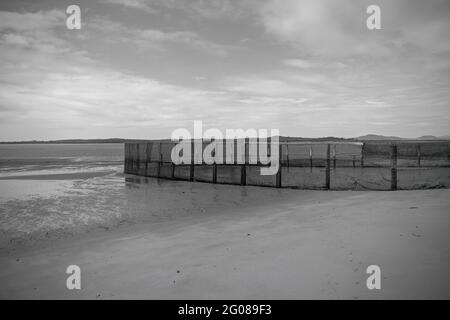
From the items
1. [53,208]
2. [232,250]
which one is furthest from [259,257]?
[53,208]

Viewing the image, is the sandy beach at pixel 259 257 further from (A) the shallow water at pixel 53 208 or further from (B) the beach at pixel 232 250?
(A) the shallow water at pixel 53 208

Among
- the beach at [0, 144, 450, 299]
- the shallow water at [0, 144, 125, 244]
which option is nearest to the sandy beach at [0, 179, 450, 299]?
the beach at [0, 144, 450, 299]

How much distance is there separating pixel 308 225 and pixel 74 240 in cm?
586

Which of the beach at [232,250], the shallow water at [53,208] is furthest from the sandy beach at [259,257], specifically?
the shallow water at [53,208]

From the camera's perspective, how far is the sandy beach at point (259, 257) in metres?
4.05

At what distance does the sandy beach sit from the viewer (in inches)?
160

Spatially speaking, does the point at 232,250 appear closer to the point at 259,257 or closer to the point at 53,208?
the point at 259,257

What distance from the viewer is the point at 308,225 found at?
723 cm

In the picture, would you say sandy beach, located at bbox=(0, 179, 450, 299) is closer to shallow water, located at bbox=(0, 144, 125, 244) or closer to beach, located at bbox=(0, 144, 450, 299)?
beach, located at bbox=(0, 144, 450, 299)

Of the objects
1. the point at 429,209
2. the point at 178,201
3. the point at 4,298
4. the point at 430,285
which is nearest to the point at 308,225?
the point at 429,209

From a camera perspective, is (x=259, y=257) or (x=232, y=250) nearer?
(x=259, y=257)

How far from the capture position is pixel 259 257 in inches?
205
